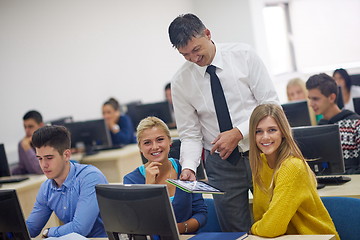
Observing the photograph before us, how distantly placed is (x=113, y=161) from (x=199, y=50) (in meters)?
3.98

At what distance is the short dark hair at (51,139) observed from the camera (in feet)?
10.8

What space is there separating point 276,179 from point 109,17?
6856 mm

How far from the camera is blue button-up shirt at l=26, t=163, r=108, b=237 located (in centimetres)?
307

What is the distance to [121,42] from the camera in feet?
30.2

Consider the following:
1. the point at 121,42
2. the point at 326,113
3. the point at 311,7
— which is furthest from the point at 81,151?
the point at 311,7

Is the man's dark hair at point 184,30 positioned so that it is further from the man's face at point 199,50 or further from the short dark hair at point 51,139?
the short dark hair at point 51,139

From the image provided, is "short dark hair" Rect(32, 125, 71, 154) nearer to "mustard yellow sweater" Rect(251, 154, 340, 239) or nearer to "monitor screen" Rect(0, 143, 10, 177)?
"mustard yellow sweater" Rect(251, 154, 340, 239)

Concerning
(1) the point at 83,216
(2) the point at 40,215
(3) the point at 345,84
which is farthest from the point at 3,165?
(3) the point at 345,84

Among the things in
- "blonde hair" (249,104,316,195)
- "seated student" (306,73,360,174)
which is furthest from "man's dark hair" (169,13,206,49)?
"seated student" (306,73,360,174)

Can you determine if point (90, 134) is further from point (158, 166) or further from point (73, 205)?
point (158, 166)

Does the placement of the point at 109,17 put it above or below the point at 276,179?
above

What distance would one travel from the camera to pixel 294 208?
2.53m

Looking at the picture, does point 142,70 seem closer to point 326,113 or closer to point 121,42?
point 121,42

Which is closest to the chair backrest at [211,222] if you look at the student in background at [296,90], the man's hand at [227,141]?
the man's hand at [227,141]
